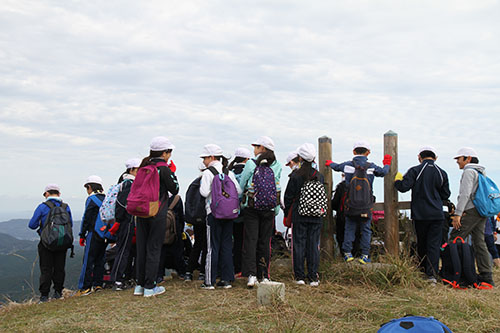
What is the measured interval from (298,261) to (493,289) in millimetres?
3238

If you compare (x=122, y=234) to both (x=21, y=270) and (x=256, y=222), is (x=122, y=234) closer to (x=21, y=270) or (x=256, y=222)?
(x=256, y=222)

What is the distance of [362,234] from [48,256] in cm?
570

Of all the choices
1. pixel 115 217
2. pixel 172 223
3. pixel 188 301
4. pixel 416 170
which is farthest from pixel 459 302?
pixel 115 217

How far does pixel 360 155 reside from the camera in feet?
26.5

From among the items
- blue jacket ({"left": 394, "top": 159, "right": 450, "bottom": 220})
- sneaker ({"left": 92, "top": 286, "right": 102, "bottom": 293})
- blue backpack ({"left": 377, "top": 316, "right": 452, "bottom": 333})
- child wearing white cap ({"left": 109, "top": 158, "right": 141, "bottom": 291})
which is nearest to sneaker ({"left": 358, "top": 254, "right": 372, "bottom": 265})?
blue jacket ({"left": 394, "top": 159, "right": 450, "bottom": 220})

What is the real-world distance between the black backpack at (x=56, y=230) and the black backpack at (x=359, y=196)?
504cm

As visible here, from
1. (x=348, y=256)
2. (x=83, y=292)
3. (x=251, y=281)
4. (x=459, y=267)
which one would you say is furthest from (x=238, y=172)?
(x=459, y=267)

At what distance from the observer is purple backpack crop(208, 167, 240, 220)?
6.93m

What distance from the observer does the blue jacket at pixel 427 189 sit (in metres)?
7.62

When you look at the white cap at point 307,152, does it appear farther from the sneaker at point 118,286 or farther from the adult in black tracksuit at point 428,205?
the sneaker at point 118,286

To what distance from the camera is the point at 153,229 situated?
6789mm

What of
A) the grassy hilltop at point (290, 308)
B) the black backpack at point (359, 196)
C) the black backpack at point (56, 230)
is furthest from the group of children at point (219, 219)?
the black backpack at point (56, 230)

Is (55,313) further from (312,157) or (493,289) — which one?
(493,289)

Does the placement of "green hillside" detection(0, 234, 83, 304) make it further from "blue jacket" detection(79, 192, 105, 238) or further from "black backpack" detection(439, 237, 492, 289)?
"black backpack" detection(439, 237, 492, 289)
